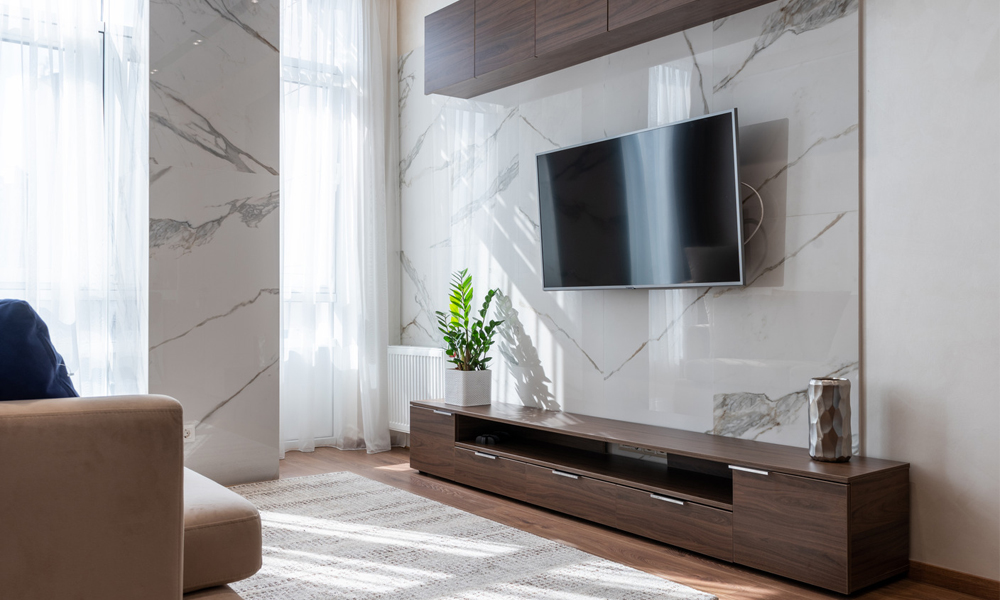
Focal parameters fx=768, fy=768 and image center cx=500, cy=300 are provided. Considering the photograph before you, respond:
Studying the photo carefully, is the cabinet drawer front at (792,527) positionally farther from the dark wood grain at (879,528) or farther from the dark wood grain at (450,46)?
the dark wood grain at (450,46)

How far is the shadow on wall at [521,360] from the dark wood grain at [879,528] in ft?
5.96

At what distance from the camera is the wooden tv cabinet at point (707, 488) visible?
2496 mm

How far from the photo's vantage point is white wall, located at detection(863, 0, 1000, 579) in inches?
98.8

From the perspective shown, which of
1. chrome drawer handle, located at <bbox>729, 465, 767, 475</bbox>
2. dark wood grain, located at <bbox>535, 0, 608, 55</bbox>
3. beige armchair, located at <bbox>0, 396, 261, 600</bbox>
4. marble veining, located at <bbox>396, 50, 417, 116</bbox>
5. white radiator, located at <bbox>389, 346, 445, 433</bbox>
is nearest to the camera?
beige armchair, located at <bbox>0, 396, 261, 600</bbox>

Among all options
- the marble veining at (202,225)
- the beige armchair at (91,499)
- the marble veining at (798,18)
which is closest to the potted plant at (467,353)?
the marble veining at (202,225)

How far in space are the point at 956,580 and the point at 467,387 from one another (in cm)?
241

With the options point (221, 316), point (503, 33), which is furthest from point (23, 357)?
point (503, 33)

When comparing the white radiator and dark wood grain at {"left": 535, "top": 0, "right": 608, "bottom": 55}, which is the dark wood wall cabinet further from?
the white radiator

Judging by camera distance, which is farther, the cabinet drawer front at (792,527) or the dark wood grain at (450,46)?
the dark wood grain at (450,46)

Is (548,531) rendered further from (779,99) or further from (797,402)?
(779,99)

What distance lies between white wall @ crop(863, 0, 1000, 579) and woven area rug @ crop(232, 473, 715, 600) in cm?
91

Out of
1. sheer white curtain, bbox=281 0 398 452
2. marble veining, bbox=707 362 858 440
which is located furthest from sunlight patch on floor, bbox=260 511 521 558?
sheer white curtain, bbox=281 0 398 452

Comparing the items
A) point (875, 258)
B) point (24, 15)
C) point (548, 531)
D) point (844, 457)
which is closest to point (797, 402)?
point (844, 457)

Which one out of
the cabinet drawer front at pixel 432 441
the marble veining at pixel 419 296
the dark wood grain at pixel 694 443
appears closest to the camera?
the dark wood grain at pixel 694 443
